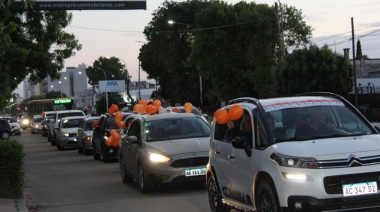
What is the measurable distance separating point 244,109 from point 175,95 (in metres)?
63.6

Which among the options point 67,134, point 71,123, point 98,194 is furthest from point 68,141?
point 98,194

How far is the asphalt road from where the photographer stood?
37.9ft

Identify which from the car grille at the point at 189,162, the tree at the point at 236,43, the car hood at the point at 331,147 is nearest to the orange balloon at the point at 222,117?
the car hood at the point at 331,147

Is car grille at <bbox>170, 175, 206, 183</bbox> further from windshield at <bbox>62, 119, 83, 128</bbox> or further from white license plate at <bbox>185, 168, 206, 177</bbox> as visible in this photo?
windshield at <bbox>62, 119, 83, 128</bbox>

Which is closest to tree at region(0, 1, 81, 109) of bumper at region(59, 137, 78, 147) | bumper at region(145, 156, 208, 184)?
bumper at region(145, 156, 208, 184)

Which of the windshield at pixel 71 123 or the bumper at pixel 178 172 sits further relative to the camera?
the windshield at pixel 71 123

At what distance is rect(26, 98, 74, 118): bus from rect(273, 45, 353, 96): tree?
25.4m

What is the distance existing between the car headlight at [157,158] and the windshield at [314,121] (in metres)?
4.52

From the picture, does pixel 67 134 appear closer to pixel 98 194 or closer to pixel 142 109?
pixel 142 109

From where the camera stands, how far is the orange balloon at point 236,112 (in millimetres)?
8797

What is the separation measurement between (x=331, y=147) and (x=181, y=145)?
5.84 metres

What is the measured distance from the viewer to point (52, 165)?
75.1 ft

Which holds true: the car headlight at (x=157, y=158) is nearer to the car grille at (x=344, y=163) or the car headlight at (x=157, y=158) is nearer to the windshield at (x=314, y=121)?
the windshield at (x=314, y=121)

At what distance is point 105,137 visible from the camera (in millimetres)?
21812
